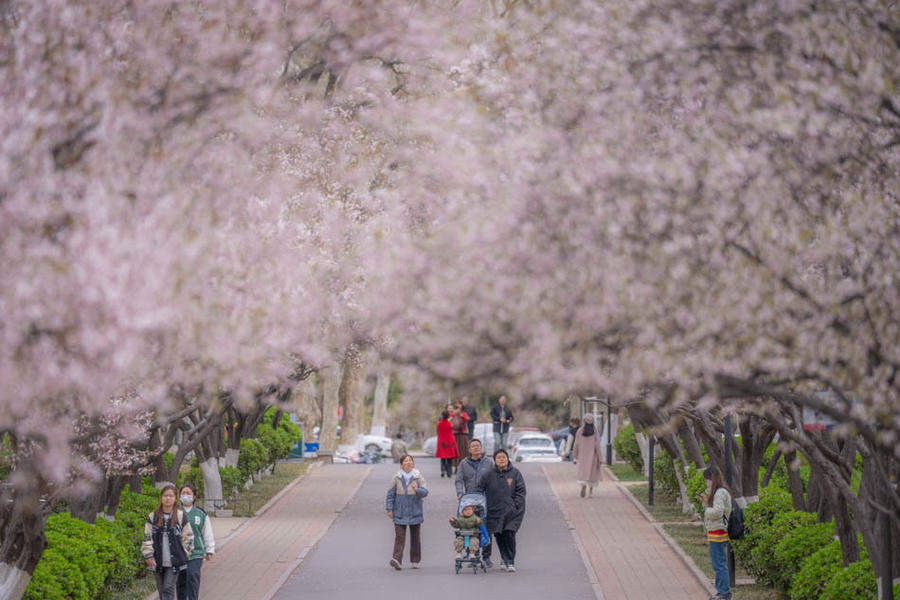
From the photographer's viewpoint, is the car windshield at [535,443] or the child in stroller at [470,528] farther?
the car windshield at [535,443]

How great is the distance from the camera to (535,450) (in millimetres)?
50844

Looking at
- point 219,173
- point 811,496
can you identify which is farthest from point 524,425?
point 219,173

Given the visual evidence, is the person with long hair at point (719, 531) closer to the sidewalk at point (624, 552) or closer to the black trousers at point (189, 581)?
the sidewalk at point (624, 552)

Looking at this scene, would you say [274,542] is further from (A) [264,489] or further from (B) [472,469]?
(A) [264,489]

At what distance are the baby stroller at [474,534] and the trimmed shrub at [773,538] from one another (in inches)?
151

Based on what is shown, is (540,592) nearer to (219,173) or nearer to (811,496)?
(811,496)

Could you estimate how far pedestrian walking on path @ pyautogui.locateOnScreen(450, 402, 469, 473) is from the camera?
→ 32.7 meters

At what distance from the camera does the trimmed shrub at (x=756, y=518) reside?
17.1 m

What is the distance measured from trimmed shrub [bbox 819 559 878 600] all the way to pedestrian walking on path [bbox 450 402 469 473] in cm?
2036

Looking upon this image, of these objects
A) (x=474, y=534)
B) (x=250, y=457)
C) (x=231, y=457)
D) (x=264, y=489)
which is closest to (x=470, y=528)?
(x=474, y=534)

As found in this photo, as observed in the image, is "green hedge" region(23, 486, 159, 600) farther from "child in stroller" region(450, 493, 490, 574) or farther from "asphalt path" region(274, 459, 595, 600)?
"child in stroller" region(450, 493, 490, 574)

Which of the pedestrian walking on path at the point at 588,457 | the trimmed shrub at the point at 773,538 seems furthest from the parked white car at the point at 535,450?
the trimmed shrub at the point at 773,538

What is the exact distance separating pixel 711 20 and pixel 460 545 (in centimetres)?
1108

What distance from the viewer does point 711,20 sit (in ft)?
28.6
